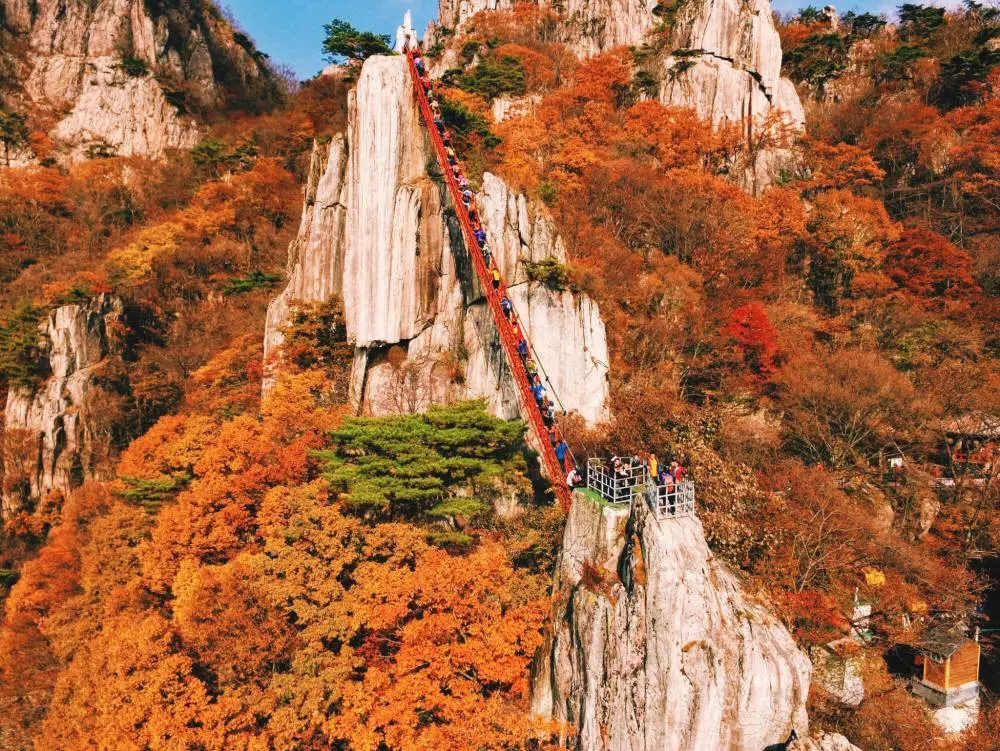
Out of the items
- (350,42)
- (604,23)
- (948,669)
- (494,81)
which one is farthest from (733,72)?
(948,669)

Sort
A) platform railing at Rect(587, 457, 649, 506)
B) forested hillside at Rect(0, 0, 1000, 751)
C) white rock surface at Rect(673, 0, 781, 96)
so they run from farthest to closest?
1. white rock surface at Rect(673, 0, 781, 96)
2. forested hillside at Rect(0, 0, 1000, 751)
3. platform railing at Rect(587, 457, 649, 506)

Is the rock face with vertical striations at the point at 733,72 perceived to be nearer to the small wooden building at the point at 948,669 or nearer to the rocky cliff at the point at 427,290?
the rocky cliff at the point at 427,290

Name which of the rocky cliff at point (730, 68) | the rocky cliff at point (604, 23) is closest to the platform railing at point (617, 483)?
the rocky cliff at point (730, 68)

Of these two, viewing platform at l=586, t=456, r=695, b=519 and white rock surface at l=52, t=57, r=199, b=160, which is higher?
white rock surface at l=52, t=57, r=199, b=160

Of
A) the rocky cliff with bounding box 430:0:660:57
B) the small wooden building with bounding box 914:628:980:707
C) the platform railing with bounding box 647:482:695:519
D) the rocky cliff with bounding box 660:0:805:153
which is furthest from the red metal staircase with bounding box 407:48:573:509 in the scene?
the rocky cliff with bounding box 430:0:660:57

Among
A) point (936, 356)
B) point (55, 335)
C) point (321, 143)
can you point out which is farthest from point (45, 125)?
point (936, 356)

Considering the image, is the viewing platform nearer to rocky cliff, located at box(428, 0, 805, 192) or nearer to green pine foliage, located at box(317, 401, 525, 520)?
green pine foliage, located at box(317, 401, 525, 520)

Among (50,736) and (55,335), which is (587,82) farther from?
(50,736)
